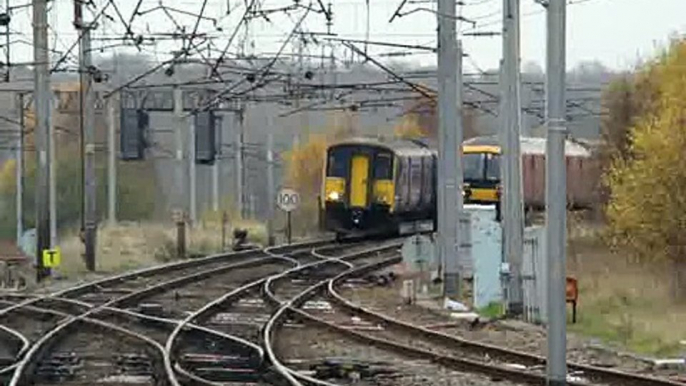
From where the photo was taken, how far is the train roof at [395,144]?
43.5 meters

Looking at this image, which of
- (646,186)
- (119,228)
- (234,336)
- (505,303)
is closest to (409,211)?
(119,228)

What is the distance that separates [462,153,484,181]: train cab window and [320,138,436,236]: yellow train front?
4.25ft

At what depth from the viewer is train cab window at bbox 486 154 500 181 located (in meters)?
44.8

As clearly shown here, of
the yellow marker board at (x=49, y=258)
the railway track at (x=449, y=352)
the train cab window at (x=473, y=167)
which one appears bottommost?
the railway track at (x=449, y=352)

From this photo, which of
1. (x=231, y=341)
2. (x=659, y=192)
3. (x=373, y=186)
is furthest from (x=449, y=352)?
(x=373, y=186)

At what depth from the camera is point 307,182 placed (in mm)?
77188

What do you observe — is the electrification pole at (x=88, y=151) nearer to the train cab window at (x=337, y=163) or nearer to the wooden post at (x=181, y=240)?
the wooden post at (x=181, y=240)

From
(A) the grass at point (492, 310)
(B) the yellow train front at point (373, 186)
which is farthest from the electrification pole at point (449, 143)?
(B) the yellow train front at point (373, 186)

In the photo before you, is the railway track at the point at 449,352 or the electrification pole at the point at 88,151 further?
the electrification pole at the point at 88,151

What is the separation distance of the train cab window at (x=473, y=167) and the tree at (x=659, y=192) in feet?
45.1

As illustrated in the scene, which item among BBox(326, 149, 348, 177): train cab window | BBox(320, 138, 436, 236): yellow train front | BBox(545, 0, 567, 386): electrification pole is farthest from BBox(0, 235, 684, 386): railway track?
BBox(326, 149, 348, 177): train cab window

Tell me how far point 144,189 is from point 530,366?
2415 inches

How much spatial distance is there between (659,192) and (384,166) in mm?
14352

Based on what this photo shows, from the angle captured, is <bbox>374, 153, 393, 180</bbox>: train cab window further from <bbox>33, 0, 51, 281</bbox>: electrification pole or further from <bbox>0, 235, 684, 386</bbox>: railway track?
<bbox>33, 0, 51, 281</bbox>: electrification pole
